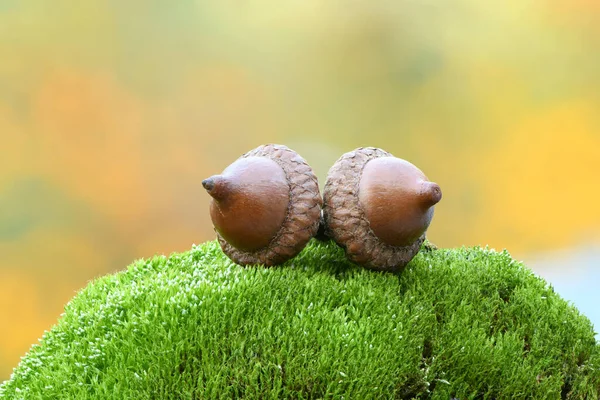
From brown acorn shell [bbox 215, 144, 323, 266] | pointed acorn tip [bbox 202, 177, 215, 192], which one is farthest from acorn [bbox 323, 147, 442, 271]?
pointed acorn tip [bbox 202, 177, 215, 192]

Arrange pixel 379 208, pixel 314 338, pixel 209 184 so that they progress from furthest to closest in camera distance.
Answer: pixel 379 208
pixel 209 184
pixel 314 338

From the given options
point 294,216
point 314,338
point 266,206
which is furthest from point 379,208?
point 314,338

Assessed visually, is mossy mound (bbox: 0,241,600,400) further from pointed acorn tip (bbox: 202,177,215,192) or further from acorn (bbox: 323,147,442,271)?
pointed acorn tip (bbox: 202,177,215,192)

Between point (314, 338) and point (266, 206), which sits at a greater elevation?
point (266, 206)

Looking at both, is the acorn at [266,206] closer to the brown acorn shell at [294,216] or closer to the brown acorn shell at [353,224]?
the brown acorn shell at [294,216]

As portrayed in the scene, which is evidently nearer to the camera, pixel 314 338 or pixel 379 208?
pixel 314 338

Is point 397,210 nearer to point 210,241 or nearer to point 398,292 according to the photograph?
point 398,292

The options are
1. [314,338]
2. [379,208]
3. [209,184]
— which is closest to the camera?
[314,338]

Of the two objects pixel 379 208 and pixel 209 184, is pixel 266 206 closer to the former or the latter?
pixel 209 184
